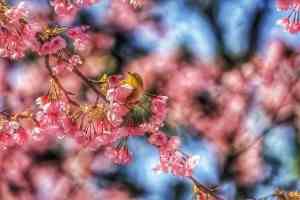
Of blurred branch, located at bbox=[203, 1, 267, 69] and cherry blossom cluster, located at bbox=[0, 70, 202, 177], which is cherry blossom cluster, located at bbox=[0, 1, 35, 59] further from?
blurred branch, located at bbox=[203, 1, 267, 69]

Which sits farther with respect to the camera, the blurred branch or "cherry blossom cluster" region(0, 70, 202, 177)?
the blurred branch

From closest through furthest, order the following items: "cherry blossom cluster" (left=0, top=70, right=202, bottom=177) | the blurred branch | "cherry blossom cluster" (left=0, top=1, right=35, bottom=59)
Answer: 1. "cherry blossom cluster" (left=0, top=1, right=35, bottom=59)
2. "cherry blossom cluster" (left=0, top=70, right=202, bottom=177)
3. the blurred branch

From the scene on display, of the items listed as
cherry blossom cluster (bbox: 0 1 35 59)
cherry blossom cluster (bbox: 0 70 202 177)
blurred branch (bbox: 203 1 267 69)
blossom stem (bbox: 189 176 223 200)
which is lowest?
blossom stem (bbox: 189 176 223 200)

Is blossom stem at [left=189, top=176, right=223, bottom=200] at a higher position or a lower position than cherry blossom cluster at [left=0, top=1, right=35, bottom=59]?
lower

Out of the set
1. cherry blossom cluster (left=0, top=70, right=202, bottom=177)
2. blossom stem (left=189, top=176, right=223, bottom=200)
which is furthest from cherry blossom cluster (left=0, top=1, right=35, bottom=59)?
blossom stem (left=189, top=176, right=223, bottom=200)

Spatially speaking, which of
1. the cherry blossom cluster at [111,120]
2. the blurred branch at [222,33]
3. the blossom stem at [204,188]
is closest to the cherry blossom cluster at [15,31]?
the cherry blossom cluster at [111,120]

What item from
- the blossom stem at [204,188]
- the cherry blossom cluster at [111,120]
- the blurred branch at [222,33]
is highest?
the blurred branch at [222,33]

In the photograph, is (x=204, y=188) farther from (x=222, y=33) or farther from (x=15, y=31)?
(x=222, y=33)

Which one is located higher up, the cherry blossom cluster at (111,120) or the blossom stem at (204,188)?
the cherry blossom cluster at (111,120)

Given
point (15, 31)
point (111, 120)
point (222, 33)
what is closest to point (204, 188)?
point (111, 120)

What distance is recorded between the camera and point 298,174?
6.07 metres

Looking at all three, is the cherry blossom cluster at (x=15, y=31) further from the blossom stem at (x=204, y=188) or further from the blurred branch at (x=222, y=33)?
the blurred branch at (x=222, y=33)

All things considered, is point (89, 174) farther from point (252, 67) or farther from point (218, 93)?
point (252, 67)

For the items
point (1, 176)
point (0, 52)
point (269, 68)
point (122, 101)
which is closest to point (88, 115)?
point (122, 101)
